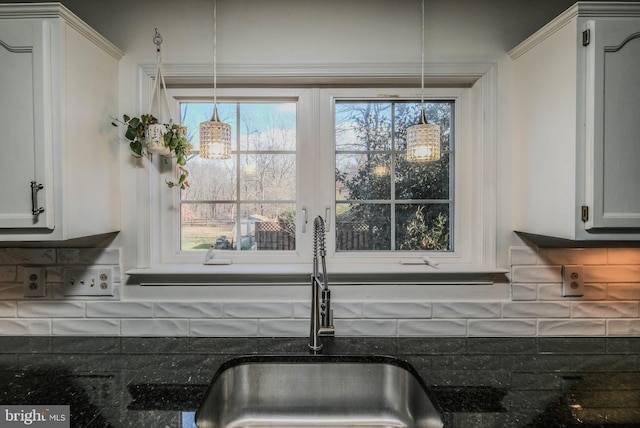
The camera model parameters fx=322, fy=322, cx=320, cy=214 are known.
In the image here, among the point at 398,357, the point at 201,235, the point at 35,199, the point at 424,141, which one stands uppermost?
the point at 424,141

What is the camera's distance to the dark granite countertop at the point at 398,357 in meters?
0.81

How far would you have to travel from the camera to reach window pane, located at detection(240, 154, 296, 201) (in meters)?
1.38

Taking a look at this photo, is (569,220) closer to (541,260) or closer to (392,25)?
(541,260)

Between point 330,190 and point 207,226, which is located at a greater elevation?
point 330,190

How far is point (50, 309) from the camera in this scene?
127 centimetres

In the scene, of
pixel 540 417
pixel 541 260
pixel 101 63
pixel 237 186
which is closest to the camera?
pixel 540 417

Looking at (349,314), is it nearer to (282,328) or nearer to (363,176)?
(282,328)

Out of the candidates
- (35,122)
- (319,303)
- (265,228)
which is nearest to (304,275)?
(319,303)

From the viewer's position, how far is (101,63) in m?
1.17

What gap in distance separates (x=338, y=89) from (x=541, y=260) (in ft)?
3.52

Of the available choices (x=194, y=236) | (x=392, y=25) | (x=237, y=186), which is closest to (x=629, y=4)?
(x=392, y=25)

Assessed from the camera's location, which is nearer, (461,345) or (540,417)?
(540,417)

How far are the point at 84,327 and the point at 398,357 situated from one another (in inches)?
47.8

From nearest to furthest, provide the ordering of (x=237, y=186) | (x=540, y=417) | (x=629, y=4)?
(x=540, y=417) < (x=629, y=4) < (x=237, y=186)
